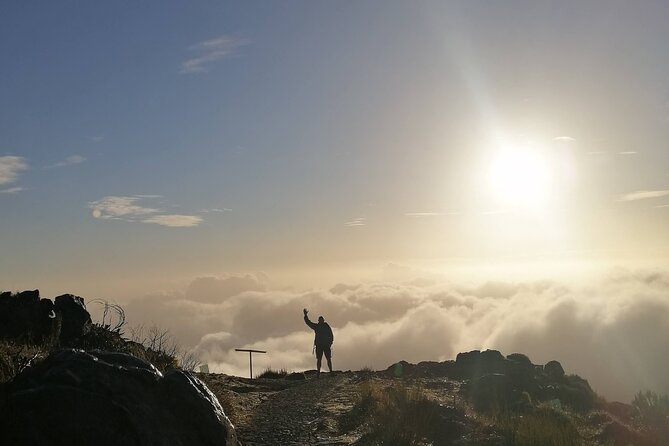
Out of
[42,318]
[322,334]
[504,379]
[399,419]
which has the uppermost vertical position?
[322,334]

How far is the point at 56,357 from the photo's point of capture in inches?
297

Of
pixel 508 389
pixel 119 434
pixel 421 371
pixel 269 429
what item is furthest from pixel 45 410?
pixel 421 371

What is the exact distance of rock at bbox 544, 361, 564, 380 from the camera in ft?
89.5

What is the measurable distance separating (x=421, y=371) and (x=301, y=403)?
1244 cm

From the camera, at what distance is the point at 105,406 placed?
7023 millimetres

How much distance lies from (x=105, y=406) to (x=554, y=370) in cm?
2597

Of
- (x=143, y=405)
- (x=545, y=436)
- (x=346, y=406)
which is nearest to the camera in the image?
(x=143, y=405)

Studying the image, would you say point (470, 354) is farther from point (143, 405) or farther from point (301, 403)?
point (143, 405)

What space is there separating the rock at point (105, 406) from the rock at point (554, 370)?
22629 mm

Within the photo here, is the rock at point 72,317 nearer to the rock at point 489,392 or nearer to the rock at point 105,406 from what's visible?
the rock at point 105,406

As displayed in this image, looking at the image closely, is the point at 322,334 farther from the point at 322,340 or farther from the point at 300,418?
the point at 300,418

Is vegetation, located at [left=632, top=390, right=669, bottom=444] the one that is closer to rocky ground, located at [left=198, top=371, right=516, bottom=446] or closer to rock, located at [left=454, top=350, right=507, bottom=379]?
Answer: rock, located at [left=454, top=350, right=507, bottom=379]

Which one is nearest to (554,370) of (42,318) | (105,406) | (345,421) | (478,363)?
(478,363)

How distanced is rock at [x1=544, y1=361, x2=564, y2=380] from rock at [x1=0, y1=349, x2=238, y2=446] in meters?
22.6
